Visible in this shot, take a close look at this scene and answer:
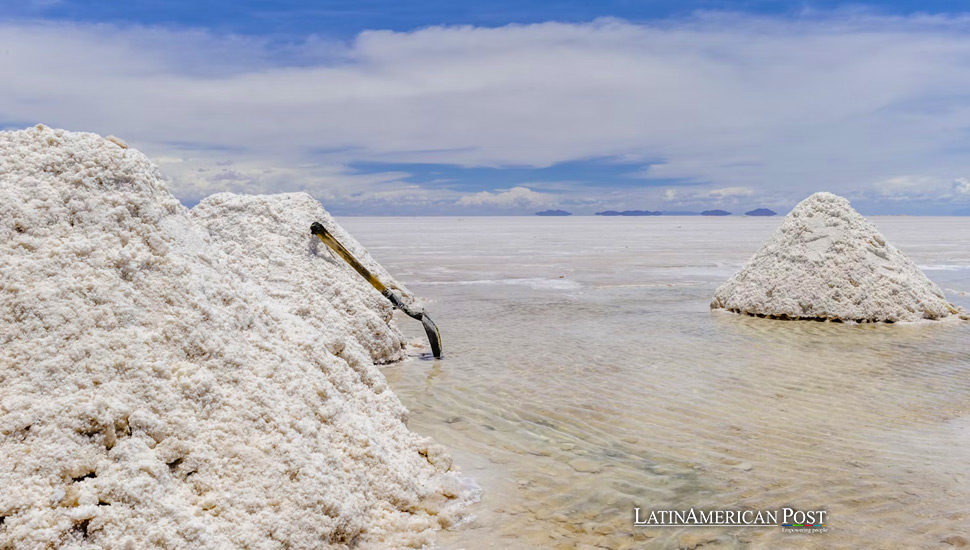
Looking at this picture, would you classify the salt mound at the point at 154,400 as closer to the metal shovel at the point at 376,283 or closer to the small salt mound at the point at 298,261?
the small salt mound at the point at 298,261

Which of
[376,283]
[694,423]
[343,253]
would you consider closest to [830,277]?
[694,423]

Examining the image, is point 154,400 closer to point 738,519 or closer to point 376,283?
point 738,519

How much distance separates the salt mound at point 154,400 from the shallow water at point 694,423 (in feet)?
2.16

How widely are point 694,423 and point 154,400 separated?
4.03 metres

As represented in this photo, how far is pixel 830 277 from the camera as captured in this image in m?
10.7

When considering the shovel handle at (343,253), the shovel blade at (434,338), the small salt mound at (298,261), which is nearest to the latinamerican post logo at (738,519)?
the small salt mound at (298,261)

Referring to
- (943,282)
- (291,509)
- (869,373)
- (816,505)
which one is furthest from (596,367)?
(943,282)

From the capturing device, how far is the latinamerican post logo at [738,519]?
12.3ft

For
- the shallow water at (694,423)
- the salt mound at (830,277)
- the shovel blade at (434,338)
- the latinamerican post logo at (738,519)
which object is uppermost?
the salt mound at (830,277)

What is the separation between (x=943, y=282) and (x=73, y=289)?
1855 centimetres

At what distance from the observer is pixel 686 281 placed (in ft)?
56.3

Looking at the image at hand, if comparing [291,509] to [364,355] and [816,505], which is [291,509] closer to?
[364,355]

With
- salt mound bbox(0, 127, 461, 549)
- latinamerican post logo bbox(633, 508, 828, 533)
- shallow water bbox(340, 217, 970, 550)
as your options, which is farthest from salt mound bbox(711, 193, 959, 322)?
salt mound bbox(0, 127, 461, 549)

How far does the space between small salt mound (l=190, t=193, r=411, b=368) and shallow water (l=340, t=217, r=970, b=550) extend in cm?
56
